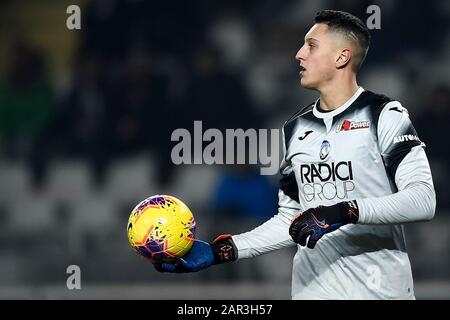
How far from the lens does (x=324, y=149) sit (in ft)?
12.8

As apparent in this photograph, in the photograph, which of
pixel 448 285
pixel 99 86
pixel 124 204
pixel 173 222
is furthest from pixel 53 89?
pixel 173 222

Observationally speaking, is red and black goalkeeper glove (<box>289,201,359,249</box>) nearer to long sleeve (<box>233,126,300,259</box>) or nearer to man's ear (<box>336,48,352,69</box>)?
long sleeve (<box>233,126,300,259</box>)

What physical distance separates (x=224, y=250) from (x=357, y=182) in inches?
25.3

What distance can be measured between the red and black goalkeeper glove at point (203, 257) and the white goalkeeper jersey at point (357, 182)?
0.23 feet

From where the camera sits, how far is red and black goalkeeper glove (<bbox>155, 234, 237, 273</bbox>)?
153 inches

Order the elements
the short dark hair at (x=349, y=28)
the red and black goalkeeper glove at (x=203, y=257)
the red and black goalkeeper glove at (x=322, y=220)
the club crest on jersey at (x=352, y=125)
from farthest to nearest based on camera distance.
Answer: the short dark hair at (x=349, y=28) → the red and black goalkeeper glove at (x=203, y=257) → the club crest on jersey at (x=352, y=125) → the red and black goalkeeper glove at (x=322, y=220)

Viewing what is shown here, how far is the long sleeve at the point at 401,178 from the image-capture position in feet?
11.4

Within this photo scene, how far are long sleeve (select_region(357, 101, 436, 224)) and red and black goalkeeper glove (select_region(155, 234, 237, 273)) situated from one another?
0.73 metres
